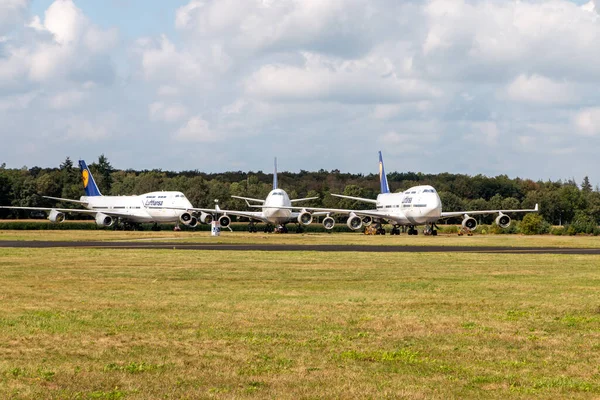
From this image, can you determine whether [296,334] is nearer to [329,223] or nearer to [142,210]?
[329,223]

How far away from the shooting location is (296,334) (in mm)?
15531

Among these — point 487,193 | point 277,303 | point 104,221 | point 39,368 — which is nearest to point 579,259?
point 277,303

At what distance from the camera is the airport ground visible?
448 inches

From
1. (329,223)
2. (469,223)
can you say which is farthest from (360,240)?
(469,223)

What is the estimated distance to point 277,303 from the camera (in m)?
20.3

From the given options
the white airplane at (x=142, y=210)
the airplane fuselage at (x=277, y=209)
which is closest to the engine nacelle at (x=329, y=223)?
the airplane fuselage at (x=277, y=209)

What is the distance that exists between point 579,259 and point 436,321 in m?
23.1

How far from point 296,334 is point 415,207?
65.4 metres

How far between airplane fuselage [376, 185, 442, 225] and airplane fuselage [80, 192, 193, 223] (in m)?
22.3

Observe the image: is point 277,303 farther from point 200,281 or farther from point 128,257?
point 128,257

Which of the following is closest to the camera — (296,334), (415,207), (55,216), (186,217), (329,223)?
(296,334)

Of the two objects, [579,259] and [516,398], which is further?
[579,259]

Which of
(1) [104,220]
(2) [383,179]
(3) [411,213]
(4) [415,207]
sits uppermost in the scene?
(2) [383,179]

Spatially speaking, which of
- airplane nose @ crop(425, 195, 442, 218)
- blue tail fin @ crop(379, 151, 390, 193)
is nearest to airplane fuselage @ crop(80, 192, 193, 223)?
blue tail fin @ crop(379, 151, 390, 193)
